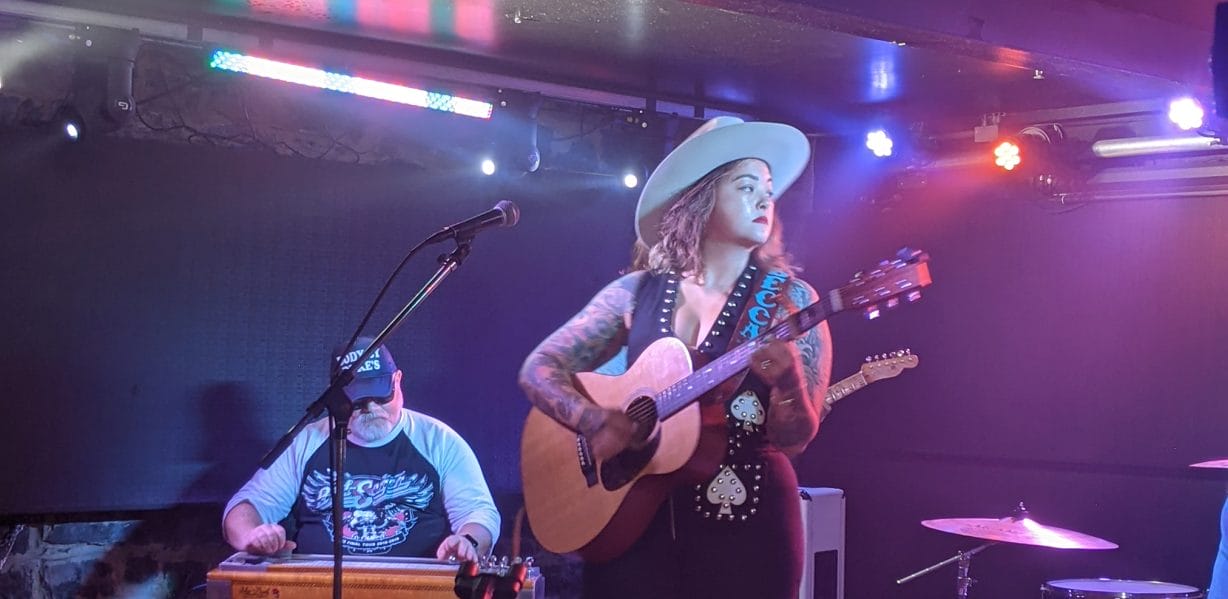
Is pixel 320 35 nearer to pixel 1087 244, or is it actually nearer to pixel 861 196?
pixel 861 196

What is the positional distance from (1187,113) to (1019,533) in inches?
70.7

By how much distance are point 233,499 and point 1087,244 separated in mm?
3902

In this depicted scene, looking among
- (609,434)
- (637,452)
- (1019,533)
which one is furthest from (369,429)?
(1019,533)

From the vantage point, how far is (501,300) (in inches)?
207

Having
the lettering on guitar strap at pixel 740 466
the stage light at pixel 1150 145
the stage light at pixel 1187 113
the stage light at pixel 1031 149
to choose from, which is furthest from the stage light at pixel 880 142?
the lettering on guitar strap at pixel 740 466

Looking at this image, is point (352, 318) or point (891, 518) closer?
point (352, 318)

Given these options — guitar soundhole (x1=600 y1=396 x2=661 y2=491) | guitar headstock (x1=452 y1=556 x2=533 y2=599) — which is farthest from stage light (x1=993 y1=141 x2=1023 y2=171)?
guitar headstock (x1=452 y1=556 x2=533 y2=599)

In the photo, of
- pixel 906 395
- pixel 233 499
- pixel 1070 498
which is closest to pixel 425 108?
pixel 233 499

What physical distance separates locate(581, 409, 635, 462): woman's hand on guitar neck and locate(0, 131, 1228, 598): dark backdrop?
1.15 metres

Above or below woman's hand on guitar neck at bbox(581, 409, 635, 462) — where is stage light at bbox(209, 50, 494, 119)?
above

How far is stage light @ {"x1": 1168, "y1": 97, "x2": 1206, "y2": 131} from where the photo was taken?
4383 mm

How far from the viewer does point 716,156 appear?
465cm

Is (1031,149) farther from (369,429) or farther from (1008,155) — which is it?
(369,429)

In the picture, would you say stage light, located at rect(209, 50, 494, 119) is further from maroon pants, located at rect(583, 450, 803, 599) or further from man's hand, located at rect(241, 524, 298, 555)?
maroon pants, located at rect(583, 450, 803, 599)
